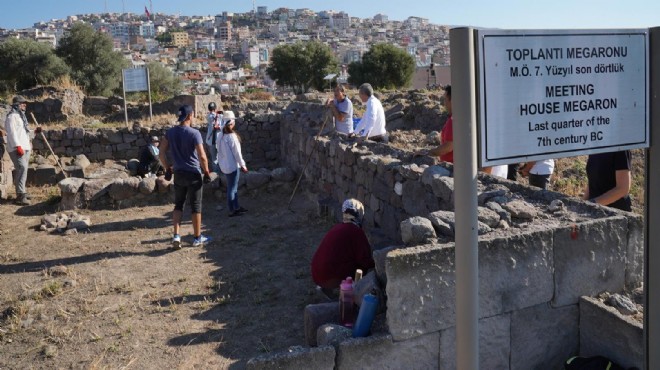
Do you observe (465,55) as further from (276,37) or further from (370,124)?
(276,37)

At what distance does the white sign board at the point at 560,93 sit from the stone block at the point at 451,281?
1.16 m

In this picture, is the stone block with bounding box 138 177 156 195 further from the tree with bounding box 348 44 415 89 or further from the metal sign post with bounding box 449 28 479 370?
the tree with bounding box 348 44 415 89

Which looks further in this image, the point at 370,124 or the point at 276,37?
the point at 276,37

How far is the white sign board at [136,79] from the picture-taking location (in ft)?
50.3

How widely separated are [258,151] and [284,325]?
367 inches

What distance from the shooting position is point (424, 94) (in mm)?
23188

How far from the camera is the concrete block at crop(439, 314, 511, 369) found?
348 centimetres

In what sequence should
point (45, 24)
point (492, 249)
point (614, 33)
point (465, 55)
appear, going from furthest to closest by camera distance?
point (45, 24)
point (492, 249)
point (614, 33)
point (465, 55)

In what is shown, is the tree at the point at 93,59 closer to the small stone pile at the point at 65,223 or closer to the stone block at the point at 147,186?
the stone block at the point at 147,186

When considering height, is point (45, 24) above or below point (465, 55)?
above

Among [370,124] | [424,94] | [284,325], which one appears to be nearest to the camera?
[284,325]

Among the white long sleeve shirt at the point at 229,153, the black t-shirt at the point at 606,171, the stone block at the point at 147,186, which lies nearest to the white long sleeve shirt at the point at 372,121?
the white long sleeve shirt at the point at 229,153

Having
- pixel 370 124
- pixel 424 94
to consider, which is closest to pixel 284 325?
pixel 370 124

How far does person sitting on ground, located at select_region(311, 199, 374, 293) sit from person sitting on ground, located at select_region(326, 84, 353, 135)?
435 cm
